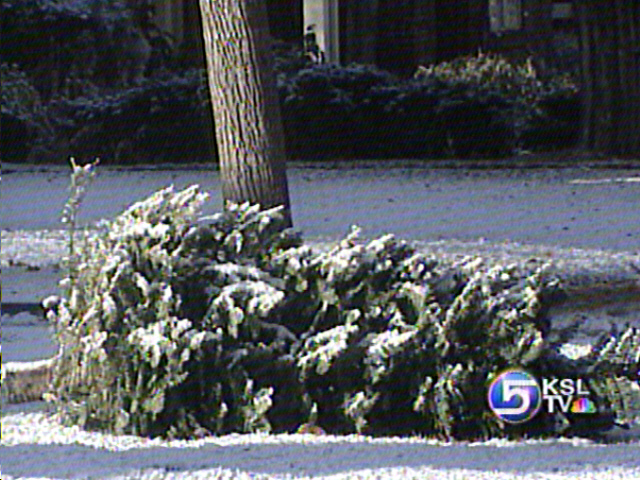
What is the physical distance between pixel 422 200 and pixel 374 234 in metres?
2.46

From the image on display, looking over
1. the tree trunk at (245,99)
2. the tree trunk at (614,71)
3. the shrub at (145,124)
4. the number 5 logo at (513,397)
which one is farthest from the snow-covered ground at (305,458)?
the tree trunk at (614,71)

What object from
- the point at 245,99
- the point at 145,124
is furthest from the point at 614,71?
the point at 245,99

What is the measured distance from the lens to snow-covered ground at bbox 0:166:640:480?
15.3 ft

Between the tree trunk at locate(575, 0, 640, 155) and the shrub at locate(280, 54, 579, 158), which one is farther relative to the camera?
the tree trunk at locate(575, 0, 640, 155)

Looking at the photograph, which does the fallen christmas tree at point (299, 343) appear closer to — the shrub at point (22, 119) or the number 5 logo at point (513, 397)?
the number 5 logo at point (513, 397)

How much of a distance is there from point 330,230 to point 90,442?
670cm

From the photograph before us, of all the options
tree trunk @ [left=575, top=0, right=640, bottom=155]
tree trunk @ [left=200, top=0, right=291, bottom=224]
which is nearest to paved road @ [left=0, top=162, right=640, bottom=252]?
tree trunk @ [left=575, top=0, right=640, bottom=155]

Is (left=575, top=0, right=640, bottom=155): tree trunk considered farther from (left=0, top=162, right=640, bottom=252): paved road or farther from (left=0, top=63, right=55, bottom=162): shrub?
(left=0, top=63, right=55, bottom=162): shrub

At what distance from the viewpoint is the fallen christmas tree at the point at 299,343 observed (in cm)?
528

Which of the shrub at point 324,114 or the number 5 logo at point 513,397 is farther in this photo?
the shrub at point 324,114

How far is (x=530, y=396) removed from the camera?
536 centimetres

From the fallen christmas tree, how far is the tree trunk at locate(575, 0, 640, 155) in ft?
46.3

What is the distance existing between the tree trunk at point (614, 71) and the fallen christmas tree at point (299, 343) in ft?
46.3

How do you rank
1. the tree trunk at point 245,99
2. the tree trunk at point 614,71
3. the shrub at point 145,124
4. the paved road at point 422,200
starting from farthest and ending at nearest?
the tree trunk at point 614,71, the shrub at point 145,124, the paved road at point 422,200, the tree trunk at point 245,99
